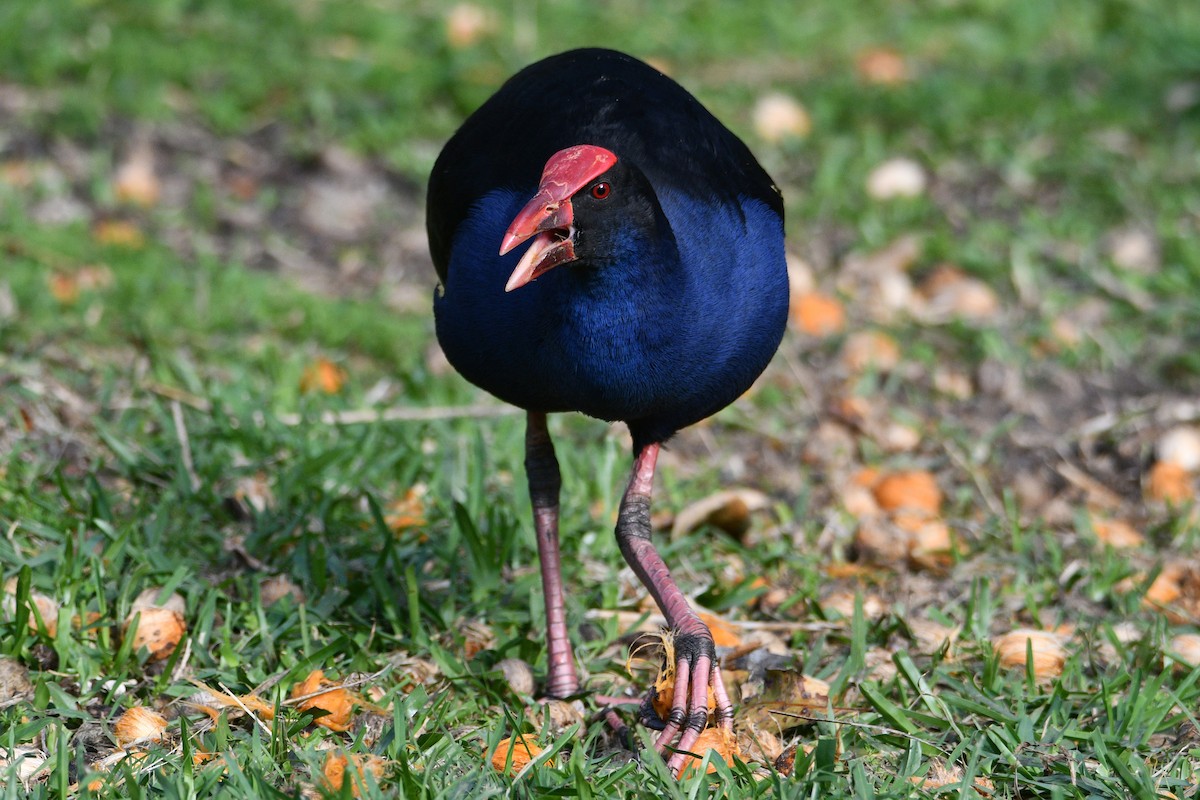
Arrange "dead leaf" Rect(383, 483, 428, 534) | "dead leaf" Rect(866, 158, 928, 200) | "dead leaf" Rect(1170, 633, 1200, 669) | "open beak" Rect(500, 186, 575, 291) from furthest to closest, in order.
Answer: "dead leaf" Rect(866, 158, 928, 200)
"dead leaf" Rect(383, 483, 428, 534)
"dead leaf" Rect(1170, 633, 1200, 669)
"open beak" Rect(500, 186, 575, 291)

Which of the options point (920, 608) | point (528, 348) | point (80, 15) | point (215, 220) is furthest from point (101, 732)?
point (80, 15)

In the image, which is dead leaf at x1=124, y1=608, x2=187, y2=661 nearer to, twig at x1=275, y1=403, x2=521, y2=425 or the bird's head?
twig at x1=275, y1=403, x2=521, y2=425

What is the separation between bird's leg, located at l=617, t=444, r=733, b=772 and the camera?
9.87ft

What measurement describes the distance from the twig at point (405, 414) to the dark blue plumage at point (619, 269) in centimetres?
88

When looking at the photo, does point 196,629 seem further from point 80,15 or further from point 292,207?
point 80,15

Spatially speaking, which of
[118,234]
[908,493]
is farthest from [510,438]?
[118,234]

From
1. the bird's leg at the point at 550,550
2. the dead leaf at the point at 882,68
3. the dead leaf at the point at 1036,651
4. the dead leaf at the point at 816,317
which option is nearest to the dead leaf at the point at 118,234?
the dead leaf at the point at 816,317

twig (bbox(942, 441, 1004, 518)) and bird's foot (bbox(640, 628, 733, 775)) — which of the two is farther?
twig (bbox(942, 441, 1004, 518))

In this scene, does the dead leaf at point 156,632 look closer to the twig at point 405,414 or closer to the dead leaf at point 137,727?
the dead leaf at point 137,727


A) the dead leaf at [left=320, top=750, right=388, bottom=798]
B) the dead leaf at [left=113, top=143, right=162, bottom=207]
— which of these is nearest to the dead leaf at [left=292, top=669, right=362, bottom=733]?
the dead leaf at [left=320, top=750, right=388, bottom=798]

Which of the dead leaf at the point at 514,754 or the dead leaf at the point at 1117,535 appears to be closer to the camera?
the dead leaf at the point at 514,754

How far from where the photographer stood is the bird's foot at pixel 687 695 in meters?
3.01

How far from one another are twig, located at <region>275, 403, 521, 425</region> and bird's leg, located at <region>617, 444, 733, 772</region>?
4.05 feet

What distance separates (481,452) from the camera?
405 centimetres
